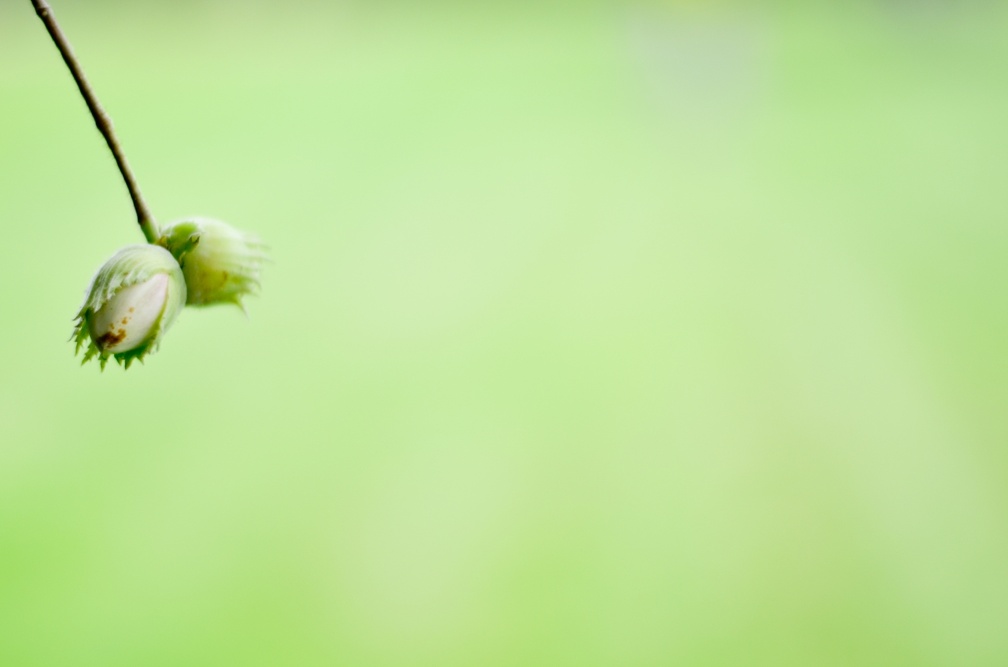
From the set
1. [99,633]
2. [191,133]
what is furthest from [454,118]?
[99,633]

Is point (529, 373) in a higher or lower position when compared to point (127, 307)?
higher

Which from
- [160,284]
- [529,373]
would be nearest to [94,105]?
[160,284]

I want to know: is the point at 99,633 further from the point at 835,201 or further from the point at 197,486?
the point at 835,201

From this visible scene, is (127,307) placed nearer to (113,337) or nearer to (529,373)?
(113,337)

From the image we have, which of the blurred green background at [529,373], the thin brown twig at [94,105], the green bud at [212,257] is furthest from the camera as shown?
the blurred green background at [529,373]

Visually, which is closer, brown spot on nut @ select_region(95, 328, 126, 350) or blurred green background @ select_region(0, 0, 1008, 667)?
brown spot on nut @ select_region(95, 328, 126, 350)
